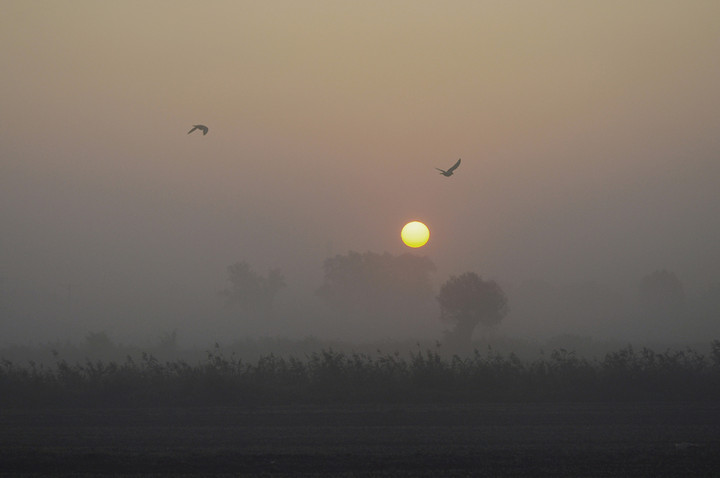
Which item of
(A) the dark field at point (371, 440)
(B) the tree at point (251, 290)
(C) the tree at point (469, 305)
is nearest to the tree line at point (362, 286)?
(B) the tree at point (251, 290)

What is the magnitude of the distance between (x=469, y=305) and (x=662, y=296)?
3409 inches

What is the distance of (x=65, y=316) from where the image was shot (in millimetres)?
118562

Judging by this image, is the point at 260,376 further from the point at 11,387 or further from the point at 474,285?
the point at 474,285

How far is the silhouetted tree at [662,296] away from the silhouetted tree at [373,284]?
139ft

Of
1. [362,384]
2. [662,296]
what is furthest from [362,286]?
[362,384]

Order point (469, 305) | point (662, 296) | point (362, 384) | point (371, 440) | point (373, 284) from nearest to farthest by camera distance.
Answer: point (371, 440) → point (362, 384) → point (469, 305) → point (373, 284) → point (662, 296)

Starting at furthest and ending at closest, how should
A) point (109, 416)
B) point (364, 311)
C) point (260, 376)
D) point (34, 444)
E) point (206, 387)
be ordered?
point (364, 311), point (260, 376), point (206, 387), point (109, 416), point (34, 444)

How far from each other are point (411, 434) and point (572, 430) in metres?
3.66

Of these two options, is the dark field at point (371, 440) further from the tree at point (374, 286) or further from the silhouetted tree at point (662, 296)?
the silhouetted tree at point (662, 296)

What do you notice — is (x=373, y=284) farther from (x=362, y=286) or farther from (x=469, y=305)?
(x=469, y=305)

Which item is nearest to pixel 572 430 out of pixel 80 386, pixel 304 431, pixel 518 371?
pixel 304 431

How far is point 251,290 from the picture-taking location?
132m

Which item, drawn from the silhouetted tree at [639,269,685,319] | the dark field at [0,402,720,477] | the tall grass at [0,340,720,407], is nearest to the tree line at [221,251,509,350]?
the silhouetted tree at [639,269,685,319]

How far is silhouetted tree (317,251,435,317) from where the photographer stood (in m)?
128
